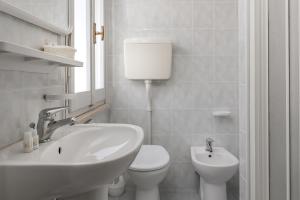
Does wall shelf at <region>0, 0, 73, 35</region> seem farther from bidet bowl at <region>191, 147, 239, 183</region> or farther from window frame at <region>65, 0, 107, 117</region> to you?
bidet bowl at <region>191, 147, 239, 183</region>

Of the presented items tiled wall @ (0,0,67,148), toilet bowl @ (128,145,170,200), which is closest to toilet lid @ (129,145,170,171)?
toilet bowl @ (128,145,170,200)

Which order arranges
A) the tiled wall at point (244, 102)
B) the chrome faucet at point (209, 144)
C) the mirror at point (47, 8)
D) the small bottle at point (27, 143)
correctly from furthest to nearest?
the chrome faucet at point (209, 144)
the tiled wall at point (244, 102)
the mirror at point (47, 8)
the small bottle at point (27, 143)

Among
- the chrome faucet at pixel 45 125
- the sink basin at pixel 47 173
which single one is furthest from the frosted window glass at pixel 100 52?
the sink basin at pixel 47 173

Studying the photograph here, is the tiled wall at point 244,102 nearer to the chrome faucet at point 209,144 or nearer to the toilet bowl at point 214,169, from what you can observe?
the toilet bowl at point 214,169

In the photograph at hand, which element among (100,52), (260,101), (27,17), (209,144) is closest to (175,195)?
(209,144)

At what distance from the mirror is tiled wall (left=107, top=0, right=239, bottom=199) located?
1095 mm

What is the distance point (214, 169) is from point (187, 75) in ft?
3.01

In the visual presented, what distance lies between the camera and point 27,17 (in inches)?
37.6

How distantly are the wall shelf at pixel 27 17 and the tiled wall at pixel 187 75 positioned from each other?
1.24 metres

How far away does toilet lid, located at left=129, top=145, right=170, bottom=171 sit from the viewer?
1749 mm

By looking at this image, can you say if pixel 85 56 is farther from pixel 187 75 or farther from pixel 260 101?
pixel 260 101

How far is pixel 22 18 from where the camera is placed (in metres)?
0.93

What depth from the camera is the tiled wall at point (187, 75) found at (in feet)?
7.91

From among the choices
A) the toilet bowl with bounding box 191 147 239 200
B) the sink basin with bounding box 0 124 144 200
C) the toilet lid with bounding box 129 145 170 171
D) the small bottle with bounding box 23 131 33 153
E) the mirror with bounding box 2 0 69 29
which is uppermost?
the mirror with bounding box 2 0 69 29
